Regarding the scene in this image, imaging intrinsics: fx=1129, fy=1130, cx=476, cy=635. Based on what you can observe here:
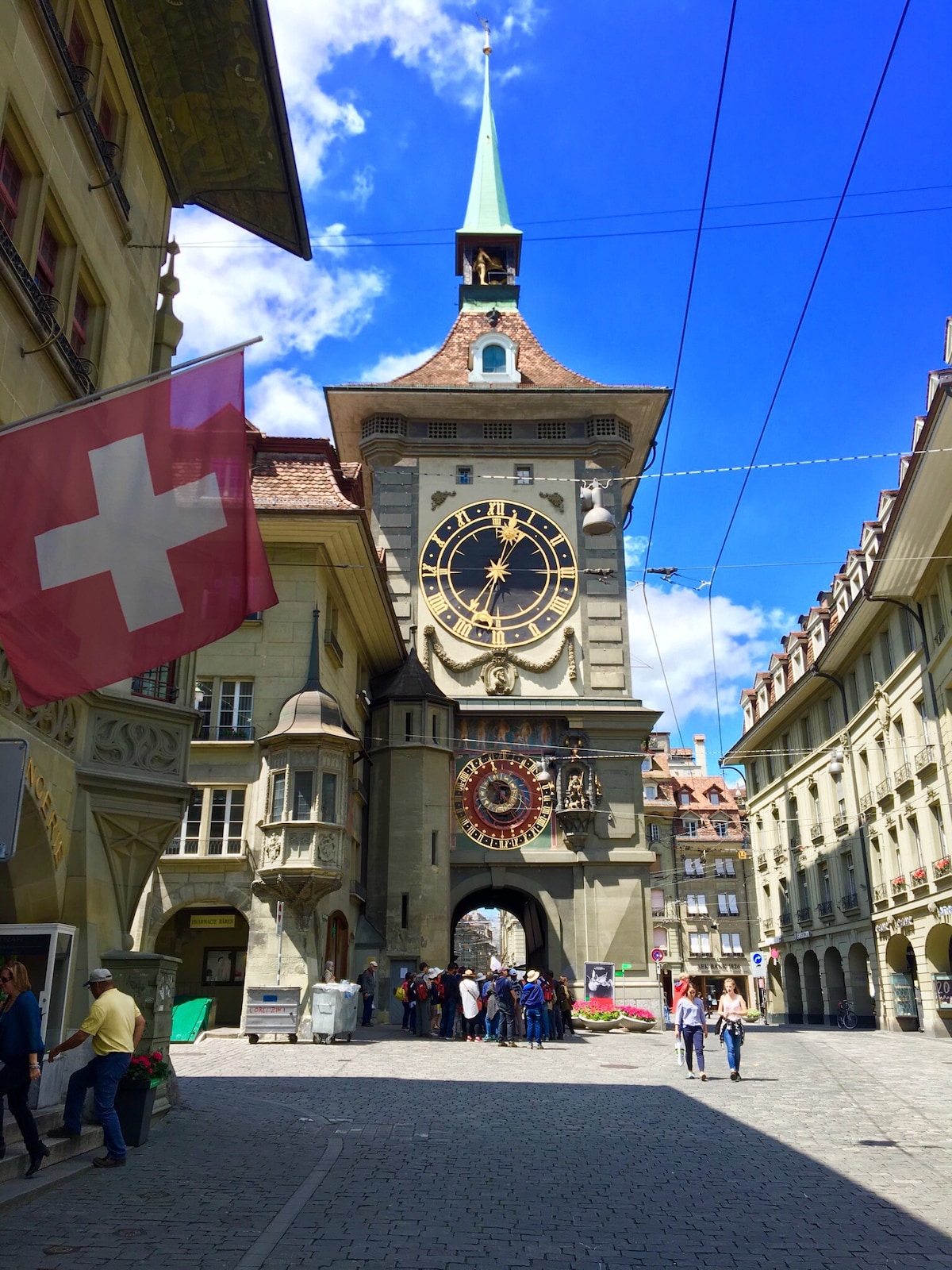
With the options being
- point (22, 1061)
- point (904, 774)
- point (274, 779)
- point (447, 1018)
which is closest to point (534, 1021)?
point (447, 1018)

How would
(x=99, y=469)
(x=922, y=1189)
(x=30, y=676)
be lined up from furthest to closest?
1. (x=922, y=1189)
2. (x=99, y=469)
3. (x=30, y=676)

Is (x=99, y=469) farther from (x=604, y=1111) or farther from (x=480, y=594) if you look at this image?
(x=480, y=594)

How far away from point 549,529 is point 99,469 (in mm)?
34211

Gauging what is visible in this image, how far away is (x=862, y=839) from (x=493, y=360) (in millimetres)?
23450

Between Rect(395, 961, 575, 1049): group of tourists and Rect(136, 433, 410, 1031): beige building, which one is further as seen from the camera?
Rect(136, 433, 410, 1031): beige building

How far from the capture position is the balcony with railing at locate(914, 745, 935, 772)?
32869 mm

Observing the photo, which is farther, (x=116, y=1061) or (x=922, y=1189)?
(x=116, y=1061)

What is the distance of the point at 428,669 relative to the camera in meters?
39.7

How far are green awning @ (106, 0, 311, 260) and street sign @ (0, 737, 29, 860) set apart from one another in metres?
8.89

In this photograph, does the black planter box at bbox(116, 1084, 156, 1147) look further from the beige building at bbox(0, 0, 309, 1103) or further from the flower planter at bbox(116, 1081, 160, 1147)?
the beige building at bbox(0, 0, 309, 1103)

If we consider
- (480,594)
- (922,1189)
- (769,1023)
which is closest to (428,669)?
(480,594)

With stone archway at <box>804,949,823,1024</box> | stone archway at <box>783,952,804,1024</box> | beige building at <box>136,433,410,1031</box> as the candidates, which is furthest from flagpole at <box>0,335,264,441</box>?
stone archway at <box>783,952,804,1024</box>

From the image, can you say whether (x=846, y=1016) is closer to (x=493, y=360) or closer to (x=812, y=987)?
(x=812, y=987)

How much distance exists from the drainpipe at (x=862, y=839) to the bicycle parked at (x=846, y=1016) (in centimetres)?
225
